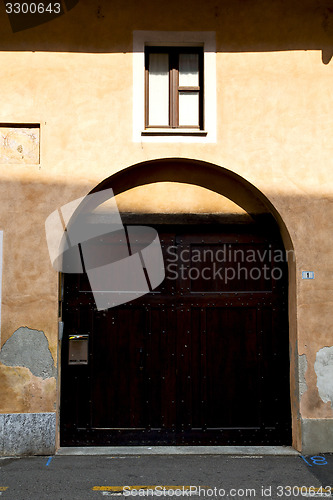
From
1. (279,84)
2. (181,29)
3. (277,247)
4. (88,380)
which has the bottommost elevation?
(88,380)

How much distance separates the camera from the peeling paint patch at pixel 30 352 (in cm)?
681

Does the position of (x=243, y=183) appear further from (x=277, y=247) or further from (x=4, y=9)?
(x=4, y=9)

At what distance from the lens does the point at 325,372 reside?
688cm

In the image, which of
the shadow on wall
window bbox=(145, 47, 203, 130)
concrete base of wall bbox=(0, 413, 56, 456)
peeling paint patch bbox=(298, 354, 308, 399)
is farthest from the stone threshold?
the shadow on wall

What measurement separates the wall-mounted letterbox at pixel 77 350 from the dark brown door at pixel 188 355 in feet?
0.07

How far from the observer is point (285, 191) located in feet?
23.2

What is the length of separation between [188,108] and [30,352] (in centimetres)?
384

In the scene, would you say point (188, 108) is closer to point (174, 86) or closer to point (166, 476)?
point (174, 86)

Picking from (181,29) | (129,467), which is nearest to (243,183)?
(181,29)

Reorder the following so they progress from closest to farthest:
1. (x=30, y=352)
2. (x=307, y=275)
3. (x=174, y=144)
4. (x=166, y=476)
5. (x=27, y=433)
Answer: (x=166, y=476) → (x=27, y=433) → (x=30, y=352) → (x=307, y=275) → (x=174, y=144)

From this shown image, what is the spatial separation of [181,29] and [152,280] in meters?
3.37

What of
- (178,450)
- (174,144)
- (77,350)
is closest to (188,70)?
(174,144)

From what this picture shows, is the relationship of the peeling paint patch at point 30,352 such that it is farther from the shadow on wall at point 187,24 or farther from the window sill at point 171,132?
the shadow on wall at point 187,24

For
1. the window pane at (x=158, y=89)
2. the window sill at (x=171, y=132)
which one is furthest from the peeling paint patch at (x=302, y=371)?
the window pane at (x=158, y=89)
